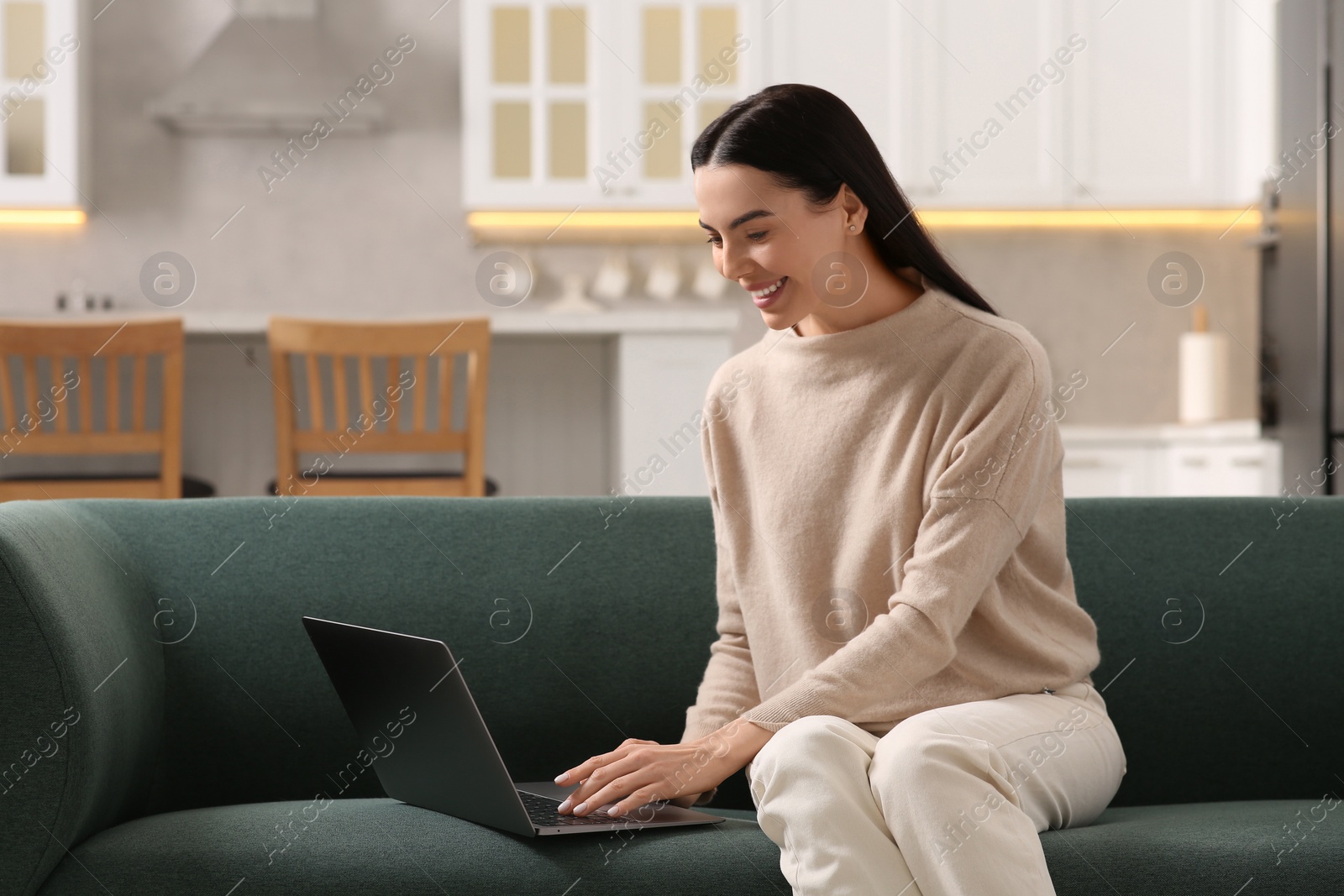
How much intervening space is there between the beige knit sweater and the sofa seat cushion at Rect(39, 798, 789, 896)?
14cm

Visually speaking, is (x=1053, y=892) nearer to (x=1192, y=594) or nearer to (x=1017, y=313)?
(x=1192, y=594)

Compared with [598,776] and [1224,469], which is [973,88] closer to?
[1224,469]

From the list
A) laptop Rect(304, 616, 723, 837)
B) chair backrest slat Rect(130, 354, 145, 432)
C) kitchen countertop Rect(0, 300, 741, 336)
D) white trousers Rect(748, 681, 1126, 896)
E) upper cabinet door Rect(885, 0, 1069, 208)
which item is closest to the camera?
white trousers Rect(748, 681, 1126, 896)

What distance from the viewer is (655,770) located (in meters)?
1.14

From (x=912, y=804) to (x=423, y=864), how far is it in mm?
432

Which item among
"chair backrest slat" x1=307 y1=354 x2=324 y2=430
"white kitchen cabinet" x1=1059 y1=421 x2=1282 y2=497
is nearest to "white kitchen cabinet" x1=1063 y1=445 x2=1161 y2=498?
"white kitchen cabinet" x1=1059 y1=421 x2=1282 y2=497

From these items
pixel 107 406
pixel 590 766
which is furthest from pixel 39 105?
pixel 590 766

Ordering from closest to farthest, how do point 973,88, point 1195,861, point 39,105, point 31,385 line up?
1. point 1195,861
2. point 31,385
3. point 39,105
4. point 973,88

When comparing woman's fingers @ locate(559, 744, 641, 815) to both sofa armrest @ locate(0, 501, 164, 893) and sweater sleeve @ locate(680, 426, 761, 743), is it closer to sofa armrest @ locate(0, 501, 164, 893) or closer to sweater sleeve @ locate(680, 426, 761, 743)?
sweater sleeve @ locate(680, 426, 761, 743)

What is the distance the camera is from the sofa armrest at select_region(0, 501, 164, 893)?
3.58ft

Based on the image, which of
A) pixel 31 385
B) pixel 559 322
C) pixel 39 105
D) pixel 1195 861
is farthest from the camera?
pixel 39 105

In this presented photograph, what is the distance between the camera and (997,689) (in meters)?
1.21

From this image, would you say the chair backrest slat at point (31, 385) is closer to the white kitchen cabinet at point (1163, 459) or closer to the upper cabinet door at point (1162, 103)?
the white kitchen cabinet at point (1163, 459)

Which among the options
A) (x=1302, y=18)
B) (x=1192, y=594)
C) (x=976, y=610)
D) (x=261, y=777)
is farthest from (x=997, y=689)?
(x=1302, y=18)
